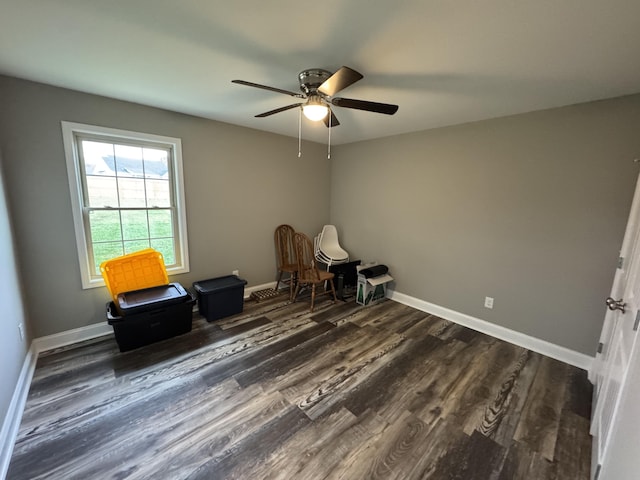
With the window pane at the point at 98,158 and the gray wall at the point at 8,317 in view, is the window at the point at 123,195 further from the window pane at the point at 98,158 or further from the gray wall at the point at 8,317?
the gray wall at the point at 8,317

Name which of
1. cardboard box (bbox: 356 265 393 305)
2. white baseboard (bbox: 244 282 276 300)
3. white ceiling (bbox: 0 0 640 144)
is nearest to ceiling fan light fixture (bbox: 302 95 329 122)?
white ceiling (bbox: 0 0 640 144)

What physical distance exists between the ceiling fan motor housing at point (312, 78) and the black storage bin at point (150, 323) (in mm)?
2214

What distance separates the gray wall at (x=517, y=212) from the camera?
7.00ft

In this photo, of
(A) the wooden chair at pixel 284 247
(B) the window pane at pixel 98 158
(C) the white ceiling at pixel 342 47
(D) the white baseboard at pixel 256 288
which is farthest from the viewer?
(A) the wooden chair at pixel 284 247

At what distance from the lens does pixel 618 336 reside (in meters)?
1.60

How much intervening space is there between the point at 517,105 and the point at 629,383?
219 centimetres

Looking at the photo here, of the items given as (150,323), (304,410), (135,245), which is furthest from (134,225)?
(304,410)

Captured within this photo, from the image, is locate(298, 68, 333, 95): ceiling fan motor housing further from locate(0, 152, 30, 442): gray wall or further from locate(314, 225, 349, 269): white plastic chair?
locate(314, 225, 349, 269): white plastic chair

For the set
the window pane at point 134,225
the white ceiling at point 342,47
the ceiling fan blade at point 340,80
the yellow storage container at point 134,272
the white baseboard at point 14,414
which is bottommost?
the white baseboard at point 14,414

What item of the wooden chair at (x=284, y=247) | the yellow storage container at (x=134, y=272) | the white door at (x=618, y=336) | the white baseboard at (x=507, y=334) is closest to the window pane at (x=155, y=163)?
the yellow storage container at (x=134, y=272)

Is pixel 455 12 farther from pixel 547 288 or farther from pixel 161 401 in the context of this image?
pixel 161 401

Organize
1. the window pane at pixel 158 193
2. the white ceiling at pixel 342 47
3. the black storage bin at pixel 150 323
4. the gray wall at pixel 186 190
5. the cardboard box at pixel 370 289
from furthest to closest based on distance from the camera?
the cardboard box at pixel 370 289 → the window pane at pixel 158 193 → the black storage bin at pixel 150 323 → the gray wall at pixel 186 190 → the white ceiling at pixel 342 47

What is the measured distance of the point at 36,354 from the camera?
7.37 feet

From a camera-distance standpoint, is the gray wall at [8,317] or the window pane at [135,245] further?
the window pane at [135,245]
